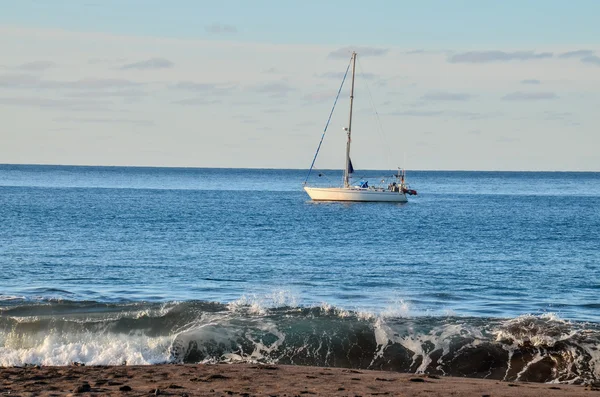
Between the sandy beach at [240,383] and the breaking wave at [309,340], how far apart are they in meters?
2.12

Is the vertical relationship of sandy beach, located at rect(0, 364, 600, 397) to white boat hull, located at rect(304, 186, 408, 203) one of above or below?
below

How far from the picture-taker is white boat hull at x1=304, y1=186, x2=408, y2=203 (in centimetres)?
8843

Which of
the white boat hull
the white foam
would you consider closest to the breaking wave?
the white foam

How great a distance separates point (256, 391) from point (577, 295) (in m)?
17.7

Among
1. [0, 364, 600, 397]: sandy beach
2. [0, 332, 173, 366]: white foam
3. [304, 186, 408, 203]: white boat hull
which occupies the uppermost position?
[304, 186, 408, 203]: white boat hull

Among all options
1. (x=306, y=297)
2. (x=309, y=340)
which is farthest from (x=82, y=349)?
(x=306, y=297)

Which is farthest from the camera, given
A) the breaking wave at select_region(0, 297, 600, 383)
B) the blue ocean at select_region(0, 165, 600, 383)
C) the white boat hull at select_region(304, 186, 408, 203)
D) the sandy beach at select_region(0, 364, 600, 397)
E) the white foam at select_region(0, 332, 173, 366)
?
the white boat hull at select_region(304, 186, 408, 203)

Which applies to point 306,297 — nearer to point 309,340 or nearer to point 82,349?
point 309,340

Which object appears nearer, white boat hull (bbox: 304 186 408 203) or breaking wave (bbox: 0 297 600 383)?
breaking wave (bbox: 0 297 600 383)

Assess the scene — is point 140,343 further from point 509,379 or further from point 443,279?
point 443,279

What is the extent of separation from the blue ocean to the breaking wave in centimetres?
5

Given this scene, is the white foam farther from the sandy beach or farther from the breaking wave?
the sandy beach

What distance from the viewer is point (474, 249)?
46000 mm

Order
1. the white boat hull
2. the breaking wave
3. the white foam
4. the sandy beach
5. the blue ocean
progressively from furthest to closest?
the white boat hull < the blue ocean < the breaking wave < the white foam < the sandy beach
